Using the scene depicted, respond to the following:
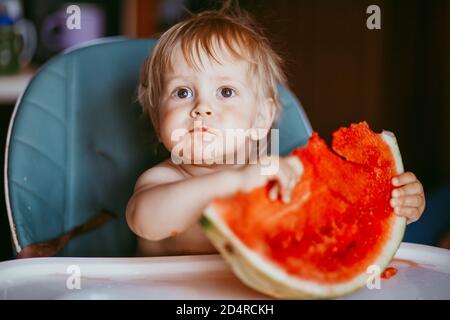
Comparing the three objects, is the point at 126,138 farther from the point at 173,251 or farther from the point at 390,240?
the point at 390,240

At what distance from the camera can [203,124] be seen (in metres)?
0.71

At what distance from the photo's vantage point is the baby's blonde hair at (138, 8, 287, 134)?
30.1 inches

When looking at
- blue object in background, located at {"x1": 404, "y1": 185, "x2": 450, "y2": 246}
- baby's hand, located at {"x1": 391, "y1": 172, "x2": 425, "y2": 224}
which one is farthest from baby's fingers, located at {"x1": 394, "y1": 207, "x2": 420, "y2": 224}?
blue object in background, located at {"x1": 404, "y1": 185, "x2": 450, "y2": 246}

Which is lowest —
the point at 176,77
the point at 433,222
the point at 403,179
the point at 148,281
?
the point at 433,222

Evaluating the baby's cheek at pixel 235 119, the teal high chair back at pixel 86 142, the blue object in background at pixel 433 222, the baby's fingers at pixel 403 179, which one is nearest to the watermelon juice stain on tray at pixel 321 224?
the baby's fingers at pixel 403 179

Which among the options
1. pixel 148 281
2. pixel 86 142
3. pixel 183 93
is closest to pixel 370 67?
pixel 86 142

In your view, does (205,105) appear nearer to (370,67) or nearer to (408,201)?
(408,201)

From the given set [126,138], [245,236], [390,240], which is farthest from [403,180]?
[126,138]

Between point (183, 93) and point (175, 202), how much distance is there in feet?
0.56

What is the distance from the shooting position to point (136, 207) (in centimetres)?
68

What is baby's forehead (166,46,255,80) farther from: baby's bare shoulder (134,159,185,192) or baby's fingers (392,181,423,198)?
baby's fingers (392,181,423,198)

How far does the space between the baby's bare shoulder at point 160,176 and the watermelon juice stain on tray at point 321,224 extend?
0.58 ft

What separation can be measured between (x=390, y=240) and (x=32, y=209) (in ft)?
1.68

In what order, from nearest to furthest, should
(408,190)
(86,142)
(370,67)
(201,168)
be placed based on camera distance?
1. (408,190)
2. (201,168)
3. (86,142)
4. (370,67)
